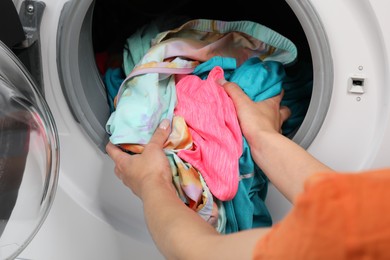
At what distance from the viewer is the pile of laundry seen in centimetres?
76

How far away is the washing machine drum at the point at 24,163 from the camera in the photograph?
74 cm

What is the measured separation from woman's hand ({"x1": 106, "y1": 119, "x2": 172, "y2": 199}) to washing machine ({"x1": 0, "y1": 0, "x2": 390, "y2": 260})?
10 cm

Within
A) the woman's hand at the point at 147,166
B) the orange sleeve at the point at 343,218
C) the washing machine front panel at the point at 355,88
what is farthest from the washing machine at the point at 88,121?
the orange sleeve at the point at 343,218

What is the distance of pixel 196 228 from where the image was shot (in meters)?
0.52

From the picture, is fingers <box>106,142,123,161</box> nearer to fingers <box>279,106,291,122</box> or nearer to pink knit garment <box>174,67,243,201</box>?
pink knit garment <box>174,67,243,201</box>

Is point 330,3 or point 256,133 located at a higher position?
point 330,3

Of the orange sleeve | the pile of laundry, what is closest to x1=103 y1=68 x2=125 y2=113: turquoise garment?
the pile of laundry

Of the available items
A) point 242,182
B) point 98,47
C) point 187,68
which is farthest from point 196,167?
point 98,47

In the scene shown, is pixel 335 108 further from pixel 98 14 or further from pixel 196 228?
pixel 98 14

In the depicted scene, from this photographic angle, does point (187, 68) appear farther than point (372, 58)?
Yes

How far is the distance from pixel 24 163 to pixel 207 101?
0.30 meters

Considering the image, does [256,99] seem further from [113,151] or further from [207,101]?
[113,151]

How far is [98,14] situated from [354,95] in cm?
58

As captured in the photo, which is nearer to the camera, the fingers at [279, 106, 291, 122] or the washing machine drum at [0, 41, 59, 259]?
the washing machine drum at [0, 41, 59, 259]
